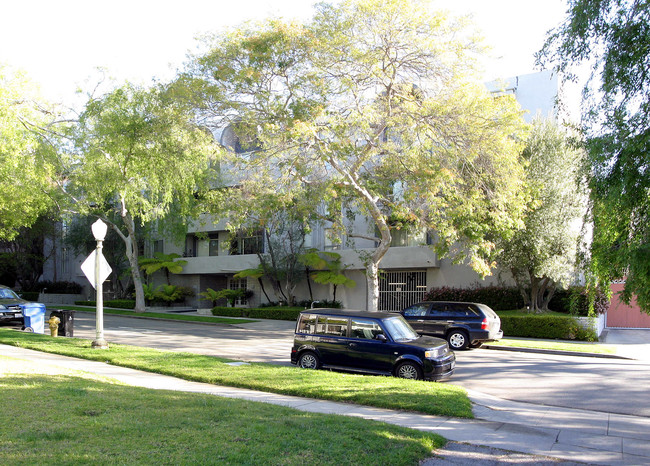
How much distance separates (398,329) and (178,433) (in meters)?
7.15

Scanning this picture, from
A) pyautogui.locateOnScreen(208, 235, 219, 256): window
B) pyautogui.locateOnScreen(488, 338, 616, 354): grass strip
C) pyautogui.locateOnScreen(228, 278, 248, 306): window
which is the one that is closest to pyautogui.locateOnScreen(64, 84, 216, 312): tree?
pyautogui.locateOnScreen(488, 338, 616, 354): grass strip

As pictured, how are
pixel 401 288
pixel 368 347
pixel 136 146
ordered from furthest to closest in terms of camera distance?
pixel 401 288, pixel 136 146, pixel 368 347

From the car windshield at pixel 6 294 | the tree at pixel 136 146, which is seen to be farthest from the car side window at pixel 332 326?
the car windshield at pixel 6 294

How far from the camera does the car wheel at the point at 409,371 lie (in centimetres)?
1161

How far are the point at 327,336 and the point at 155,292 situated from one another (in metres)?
28.9

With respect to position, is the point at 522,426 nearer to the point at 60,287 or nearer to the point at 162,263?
the point at 162,263

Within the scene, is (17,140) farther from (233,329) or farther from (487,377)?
(487,377)

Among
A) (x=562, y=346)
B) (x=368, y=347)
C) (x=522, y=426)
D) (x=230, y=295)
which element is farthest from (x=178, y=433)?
(x=230, y=295)

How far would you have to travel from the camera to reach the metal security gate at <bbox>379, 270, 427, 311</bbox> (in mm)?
30859

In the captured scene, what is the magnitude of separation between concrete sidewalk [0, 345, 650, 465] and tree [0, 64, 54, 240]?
1059cm

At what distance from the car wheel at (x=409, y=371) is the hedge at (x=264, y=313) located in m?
17.7

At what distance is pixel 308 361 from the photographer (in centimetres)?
1295

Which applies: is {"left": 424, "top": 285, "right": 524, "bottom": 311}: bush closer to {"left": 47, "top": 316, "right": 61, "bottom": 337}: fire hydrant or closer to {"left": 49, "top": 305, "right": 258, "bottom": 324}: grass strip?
{"left": 49, "top": 305, "right": 258, "bottom": 324}: grass strip

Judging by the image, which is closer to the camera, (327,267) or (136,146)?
(136,146)
